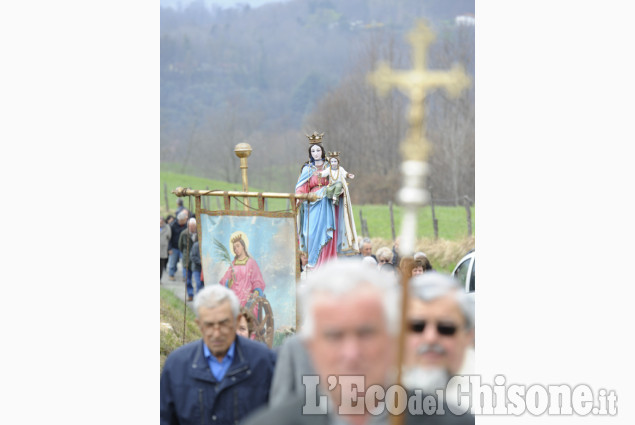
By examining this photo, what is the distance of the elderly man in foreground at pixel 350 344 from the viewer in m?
3.01

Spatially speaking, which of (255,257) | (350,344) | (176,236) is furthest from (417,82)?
(176,236)

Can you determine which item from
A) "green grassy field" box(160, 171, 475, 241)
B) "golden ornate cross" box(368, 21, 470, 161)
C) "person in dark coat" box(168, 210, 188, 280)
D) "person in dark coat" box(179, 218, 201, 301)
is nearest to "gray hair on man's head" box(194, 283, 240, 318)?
"golden ornate cross" box(368, 21, 470, 161)

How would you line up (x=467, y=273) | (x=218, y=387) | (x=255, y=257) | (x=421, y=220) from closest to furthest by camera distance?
(x=218, y=387) → (x=255, y=257) → (x=467, y=273) → (x=421, y=220)

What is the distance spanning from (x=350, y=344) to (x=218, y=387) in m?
2.19

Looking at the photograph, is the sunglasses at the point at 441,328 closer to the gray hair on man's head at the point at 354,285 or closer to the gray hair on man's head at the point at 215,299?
the gray hair on man's head at the point at 354,285

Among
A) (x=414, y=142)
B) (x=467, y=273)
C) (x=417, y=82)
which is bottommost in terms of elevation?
(x=467, y=273)

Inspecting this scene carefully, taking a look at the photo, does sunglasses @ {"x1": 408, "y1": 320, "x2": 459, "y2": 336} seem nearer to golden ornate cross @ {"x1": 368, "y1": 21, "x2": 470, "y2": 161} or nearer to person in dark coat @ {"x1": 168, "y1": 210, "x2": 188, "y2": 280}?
golden ornate cross @ {"x1": 368, "y1": 21, "x2": 470, "y2": 161}

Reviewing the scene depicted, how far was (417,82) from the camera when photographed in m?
3.20

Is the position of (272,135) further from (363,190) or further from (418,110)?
(418,110)

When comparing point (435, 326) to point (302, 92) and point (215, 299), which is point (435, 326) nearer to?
point (215, 299)

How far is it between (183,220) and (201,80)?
43.2 m

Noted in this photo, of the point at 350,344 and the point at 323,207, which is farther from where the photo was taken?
the point at 323,207

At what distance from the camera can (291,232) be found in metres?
10.1
